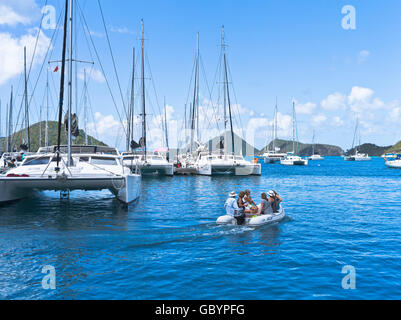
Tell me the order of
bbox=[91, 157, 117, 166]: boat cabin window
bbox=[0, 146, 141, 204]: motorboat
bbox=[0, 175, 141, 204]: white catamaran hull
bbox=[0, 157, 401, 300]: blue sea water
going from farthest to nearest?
bbox=[91, 157, 117, 166]: boat cabin window < bbox=[0, 146, 141, 204]: motorboat < bbox=[0, 175, 141, 204]: white catamaran hull < bbox=[0, 157, 401, 300]: blue sea water

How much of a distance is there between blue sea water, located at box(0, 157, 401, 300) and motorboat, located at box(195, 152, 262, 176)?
24.2 meters

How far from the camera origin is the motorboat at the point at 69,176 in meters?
15.0

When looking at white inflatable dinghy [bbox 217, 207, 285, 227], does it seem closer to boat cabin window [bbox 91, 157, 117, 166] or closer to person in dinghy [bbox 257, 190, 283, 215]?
person in dinghy [bbox 257, 190, 283, 215]

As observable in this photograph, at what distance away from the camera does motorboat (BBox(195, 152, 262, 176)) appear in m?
41.3

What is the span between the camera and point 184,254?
32.3 ft

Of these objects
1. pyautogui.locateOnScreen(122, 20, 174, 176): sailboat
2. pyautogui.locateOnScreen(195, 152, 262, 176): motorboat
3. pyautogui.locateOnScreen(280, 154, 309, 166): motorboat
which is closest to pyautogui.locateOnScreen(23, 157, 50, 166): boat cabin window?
pyautogui.locateOnScreen(122, 20, 174, 176): sailboat

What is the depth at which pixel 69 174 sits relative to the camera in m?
15.3

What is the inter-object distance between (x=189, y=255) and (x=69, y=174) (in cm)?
783

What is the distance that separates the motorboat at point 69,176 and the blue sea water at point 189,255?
115 centimetres

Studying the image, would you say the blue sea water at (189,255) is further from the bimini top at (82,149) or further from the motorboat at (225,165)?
the motorboat at (225,165)

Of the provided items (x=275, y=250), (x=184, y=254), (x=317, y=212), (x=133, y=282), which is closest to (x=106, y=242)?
(x=184, y=254)

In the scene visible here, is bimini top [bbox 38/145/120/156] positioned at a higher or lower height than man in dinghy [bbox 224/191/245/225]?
higher

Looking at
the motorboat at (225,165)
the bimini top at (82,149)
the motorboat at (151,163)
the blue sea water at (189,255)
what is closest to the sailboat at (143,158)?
the motorboat at (151,163)
